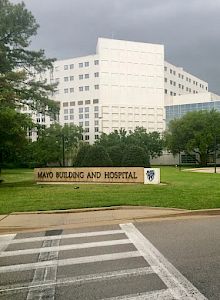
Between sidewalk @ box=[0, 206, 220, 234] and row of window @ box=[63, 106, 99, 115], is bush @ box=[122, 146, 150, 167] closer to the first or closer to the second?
sidewalk @ box=[0, 206, 220, 234]

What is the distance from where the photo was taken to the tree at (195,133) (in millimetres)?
76088

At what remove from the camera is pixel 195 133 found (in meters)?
78.4

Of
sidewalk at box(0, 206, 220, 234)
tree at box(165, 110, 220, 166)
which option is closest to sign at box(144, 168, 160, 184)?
sidewalk at box(0, 206, 220, 234)

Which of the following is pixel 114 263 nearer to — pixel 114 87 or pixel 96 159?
pixel 96 159

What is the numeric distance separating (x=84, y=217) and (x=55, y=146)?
69.1 m

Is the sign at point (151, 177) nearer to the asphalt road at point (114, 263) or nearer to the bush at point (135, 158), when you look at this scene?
the bush at point (135, 158)

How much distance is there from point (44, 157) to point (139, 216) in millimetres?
67238

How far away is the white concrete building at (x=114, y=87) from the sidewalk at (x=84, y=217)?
99066mm

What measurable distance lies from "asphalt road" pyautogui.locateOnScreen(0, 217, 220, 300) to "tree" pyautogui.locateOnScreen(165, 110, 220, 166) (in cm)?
6749

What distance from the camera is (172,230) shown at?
10023 millimetres

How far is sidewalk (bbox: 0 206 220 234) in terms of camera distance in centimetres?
1108

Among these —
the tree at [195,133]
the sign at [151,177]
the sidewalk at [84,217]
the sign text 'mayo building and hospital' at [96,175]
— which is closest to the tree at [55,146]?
the tree at [195,133]

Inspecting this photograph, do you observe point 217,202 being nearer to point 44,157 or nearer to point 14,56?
point 14,56

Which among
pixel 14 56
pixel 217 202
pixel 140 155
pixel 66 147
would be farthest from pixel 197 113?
pixel 217 202
